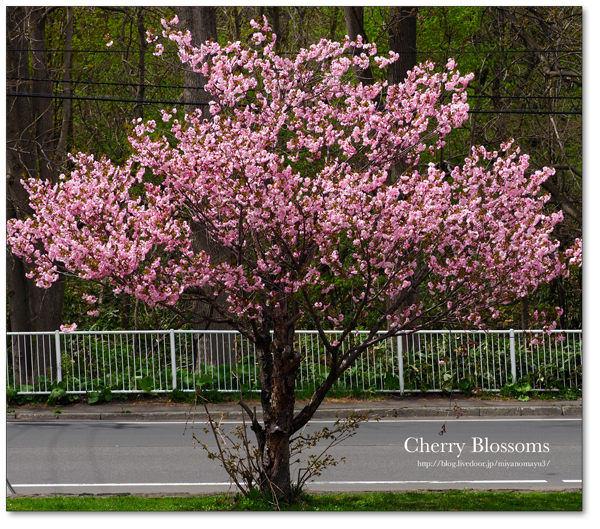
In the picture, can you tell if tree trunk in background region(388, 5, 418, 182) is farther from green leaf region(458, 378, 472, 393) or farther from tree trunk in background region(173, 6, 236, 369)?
green leaf region(458, 378, 472, 393)

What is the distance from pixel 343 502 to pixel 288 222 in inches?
105

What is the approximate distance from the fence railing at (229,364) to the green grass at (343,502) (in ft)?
21.4

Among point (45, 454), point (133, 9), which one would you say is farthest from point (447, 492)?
point (133, 9)

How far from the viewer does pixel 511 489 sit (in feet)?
24.5

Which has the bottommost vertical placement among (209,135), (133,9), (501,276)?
(501,276)

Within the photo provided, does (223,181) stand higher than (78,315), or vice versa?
(223,181)

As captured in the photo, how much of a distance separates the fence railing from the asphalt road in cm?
168

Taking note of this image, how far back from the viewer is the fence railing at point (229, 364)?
13.7 meters

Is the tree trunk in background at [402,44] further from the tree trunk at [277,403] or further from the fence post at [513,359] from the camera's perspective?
the tree trunk at [277,403]

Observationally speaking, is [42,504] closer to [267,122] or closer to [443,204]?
[267,122]

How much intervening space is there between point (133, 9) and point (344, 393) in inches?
450

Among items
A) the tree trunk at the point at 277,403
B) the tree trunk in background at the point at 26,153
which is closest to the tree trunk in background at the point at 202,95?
the tree trunk in background at the point at 26,153

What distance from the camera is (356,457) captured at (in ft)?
30.4

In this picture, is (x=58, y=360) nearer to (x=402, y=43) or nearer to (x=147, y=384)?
(x=147, y=384)
